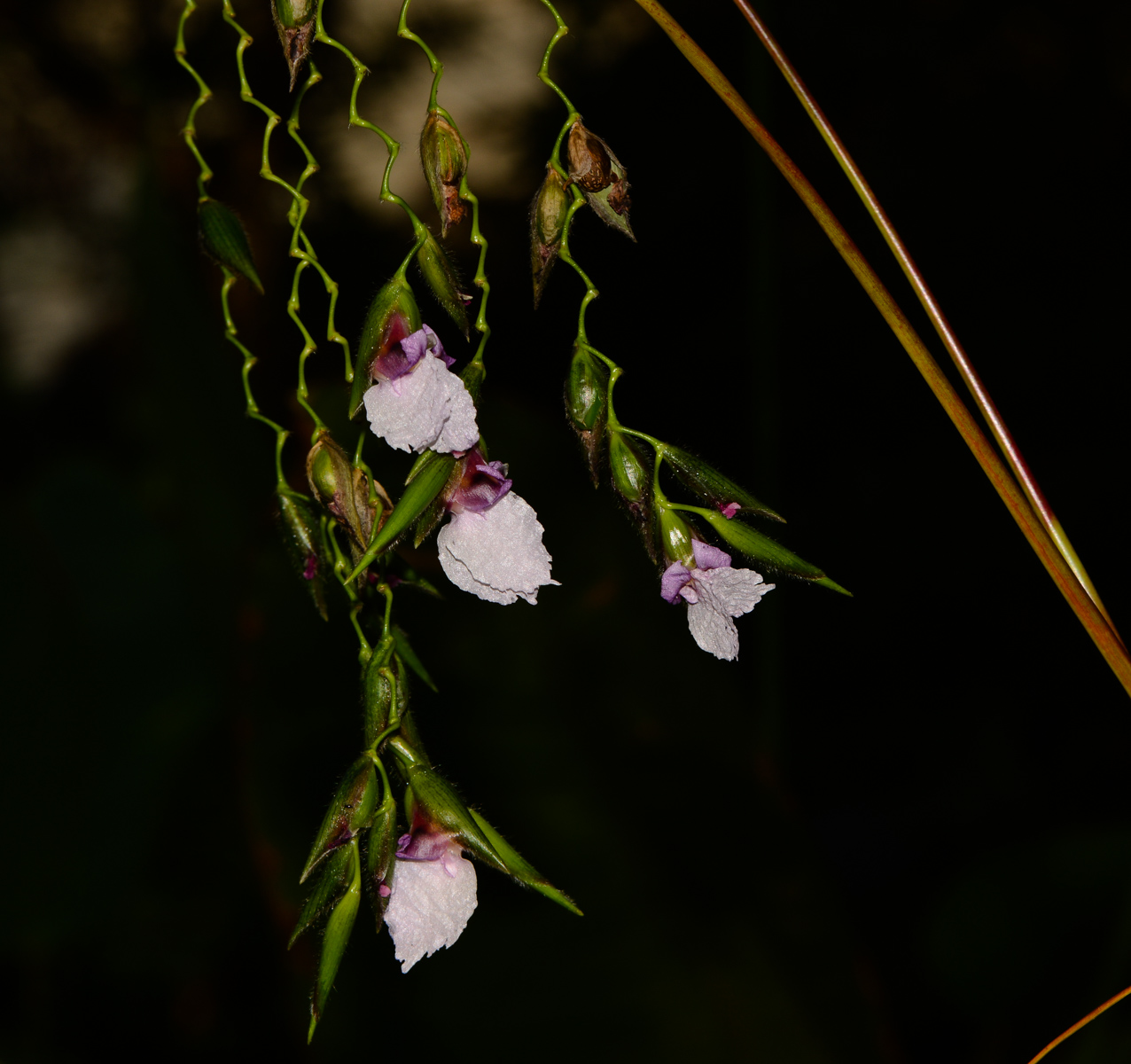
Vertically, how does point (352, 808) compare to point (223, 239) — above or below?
below

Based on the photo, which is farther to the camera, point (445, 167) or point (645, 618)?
point (645, 618)

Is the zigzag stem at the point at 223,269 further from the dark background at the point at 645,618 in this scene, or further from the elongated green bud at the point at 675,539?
the dark background at the point at 645,618

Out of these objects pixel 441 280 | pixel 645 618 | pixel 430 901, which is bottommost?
pixel 645 618

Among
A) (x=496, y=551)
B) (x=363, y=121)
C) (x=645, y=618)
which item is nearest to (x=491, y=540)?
(x=496, y=551)

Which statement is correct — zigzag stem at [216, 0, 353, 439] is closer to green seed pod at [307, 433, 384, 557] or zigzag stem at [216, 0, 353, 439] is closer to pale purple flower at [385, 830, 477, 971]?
green seed pod at [307, 433, 384, 557]

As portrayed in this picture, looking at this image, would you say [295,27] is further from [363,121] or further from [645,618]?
[645,618]

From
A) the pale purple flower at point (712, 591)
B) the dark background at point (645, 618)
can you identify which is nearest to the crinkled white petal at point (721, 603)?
the pale purple flower at point (712, 591)

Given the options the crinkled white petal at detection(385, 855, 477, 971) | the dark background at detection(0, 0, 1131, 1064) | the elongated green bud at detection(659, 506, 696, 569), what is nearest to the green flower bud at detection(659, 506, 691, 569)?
the elongated green bud at detection(659, 506, 696, 569)
